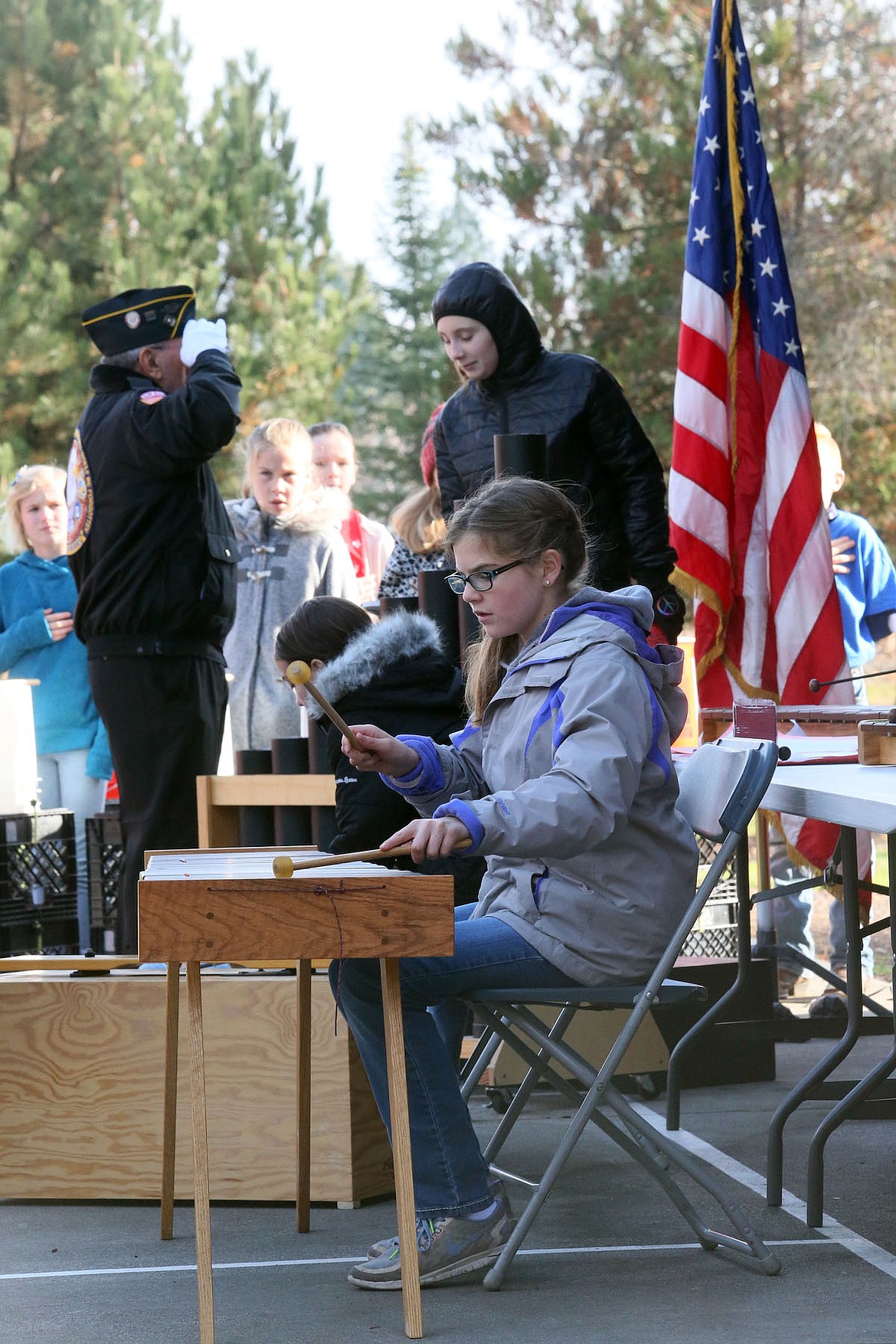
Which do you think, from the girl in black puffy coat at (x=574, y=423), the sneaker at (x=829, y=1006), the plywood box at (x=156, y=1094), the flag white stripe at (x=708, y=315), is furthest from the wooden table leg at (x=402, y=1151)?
the flag white stripe at (x=708, y=315)

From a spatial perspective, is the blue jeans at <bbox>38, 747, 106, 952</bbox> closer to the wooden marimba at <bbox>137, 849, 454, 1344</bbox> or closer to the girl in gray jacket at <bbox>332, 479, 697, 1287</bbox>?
the girl in gray jacket at <bbox>332, 479, 697, 1287</bbox>

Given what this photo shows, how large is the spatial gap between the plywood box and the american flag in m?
2.19

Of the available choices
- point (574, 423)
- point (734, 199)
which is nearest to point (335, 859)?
point (574, 423)

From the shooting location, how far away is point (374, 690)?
3602mm

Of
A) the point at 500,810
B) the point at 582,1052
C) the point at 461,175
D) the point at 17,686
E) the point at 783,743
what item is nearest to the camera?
the point at 500,810

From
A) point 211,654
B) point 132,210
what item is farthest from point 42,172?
point 211,654

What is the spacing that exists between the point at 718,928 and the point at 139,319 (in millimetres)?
2755

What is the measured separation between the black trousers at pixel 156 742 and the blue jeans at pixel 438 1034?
177cm

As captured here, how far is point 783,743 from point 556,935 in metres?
1.28

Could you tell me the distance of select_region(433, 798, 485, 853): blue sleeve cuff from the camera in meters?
2.74

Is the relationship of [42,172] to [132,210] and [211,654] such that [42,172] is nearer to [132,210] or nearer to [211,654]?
[132,210]

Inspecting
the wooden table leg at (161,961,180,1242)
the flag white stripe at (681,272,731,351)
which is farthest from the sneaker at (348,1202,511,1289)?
the flag white stripe at (681,272,731,351)

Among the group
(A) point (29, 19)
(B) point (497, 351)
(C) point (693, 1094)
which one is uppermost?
(A) point (29, 19)

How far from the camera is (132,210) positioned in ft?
55.2
